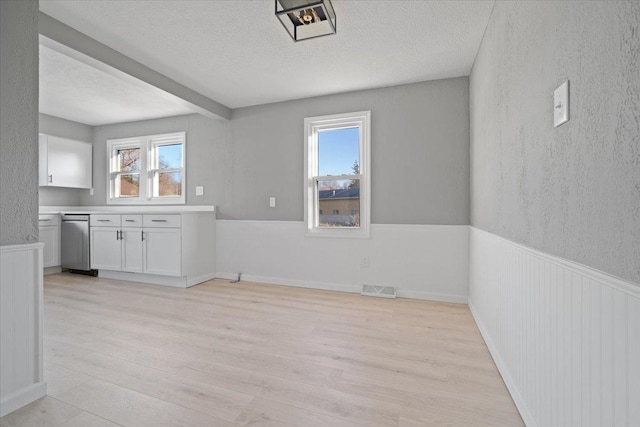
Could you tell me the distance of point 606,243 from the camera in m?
0.81

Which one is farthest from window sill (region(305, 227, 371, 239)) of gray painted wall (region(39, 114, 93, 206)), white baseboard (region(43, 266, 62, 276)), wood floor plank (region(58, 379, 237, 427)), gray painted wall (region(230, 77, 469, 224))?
gray painted wall (region(39, 114, 93, 206))

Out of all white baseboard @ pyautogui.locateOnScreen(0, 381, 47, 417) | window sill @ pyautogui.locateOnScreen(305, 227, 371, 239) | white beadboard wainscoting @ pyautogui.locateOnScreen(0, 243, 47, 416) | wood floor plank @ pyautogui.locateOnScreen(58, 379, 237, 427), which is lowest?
wood floor plank @ pyautogui.locateOnScreen(58, 379, 237, 427)

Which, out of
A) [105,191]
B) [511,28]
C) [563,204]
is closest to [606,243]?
[563,204]

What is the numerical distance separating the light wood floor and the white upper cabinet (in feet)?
8.37

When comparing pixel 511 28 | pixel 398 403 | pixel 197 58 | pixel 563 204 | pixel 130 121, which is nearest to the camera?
pixel 563 204

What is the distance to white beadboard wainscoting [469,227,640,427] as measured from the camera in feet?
2.38

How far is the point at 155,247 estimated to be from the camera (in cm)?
384

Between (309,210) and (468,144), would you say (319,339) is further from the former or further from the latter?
(468,144)

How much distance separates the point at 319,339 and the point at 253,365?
562 mm

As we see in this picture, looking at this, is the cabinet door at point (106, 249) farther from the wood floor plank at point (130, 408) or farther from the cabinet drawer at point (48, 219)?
the wood floor plank at point (130, 408)

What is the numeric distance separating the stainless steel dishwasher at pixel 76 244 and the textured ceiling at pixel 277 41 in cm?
274

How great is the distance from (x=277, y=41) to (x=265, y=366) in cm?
249

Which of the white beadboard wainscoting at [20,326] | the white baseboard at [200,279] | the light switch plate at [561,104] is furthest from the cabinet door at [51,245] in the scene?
the light switch plate at [561,104]

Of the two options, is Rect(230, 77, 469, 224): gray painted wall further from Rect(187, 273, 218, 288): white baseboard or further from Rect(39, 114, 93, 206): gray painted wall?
Rect(39, 114, 93, 206): gray painted wall
